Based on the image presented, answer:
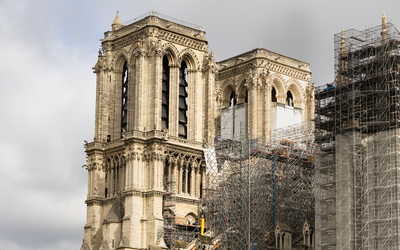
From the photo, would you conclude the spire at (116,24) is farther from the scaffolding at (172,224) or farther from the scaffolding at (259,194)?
the scaffolding at (259,194)

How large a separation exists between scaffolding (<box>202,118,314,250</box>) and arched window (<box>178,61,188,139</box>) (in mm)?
5444

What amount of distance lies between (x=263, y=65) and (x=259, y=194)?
65.6 feet

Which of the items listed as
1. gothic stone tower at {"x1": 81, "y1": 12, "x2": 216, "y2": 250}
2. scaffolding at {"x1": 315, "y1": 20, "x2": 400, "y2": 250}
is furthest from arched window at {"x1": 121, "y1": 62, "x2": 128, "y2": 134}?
scaffolding at {"x1": 315, "y1": 20, "x2": 400, "y2": 250}

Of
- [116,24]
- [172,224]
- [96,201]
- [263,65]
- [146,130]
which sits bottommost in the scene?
[172,224]

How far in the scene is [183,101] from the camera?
8925 cm

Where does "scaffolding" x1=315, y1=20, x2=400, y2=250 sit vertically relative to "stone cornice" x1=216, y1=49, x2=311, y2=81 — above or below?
below

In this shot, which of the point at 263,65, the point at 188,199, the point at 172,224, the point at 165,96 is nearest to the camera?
the point at 172,224

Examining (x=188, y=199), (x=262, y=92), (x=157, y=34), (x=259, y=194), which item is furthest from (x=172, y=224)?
(x=262, y=92)

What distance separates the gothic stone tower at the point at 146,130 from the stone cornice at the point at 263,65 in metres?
7.44

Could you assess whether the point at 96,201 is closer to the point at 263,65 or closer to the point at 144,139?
the point at 144,139

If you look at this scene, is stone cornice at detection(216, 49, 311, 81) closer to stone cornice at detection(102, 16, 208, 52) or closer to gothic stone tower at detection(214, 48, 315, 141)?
gothic stone tower at detection(214, 48, 315, 141)

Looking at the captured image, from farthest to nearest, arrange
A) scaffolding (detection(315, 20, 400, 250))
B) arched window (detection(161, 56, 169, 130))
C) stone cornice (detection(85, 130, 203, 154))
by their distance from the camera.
→ 1. arched window (detection(161, 56, 169, 130))
2. stone cornice (detection(85, 130, 203, 154))
3. scaffolding (detection(315, 20, 400, 250))

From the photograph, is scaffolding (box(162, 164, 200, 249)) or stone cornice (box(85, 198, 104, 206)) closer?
scaffolding (box(162, 164, 200, 249))

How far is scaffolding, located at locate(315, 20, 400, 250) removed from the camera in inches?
2532
